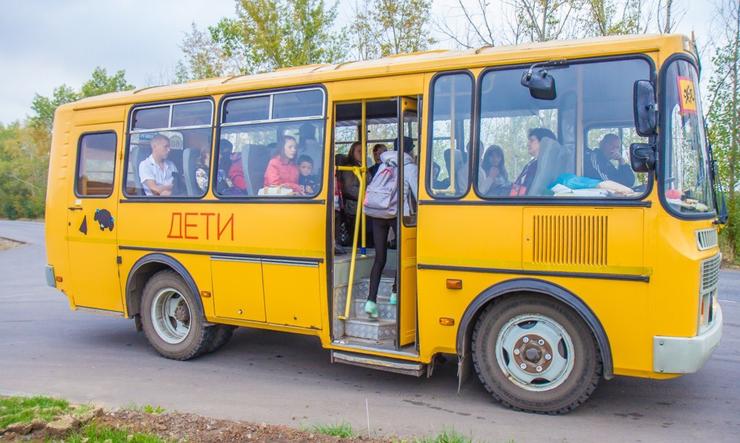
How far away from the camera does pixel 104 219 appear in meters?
8.24

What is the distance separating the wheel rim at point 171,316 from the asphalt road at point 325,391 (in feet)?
1.00

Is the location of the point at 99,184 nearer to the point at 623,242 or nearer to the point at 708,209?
the point at 623,242

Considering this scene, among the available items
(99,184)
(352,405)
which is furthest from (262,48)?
(352,405)

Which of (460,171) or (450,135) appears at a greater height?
(450,135)

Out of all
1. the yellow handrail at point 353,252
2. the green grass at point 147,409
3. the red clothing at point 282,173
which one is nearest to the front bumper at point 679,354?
the yellow handrail at point 353,252

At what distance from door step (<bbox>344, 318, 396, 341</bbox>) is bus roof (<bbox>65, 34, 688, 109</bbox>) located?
2357 millimetres

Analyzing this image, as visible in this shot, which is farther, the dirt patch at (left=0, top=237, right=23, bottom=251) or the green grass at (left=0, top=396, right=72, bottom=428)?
the dirt patch at (left=0, top=237, right=23, bottom=251)

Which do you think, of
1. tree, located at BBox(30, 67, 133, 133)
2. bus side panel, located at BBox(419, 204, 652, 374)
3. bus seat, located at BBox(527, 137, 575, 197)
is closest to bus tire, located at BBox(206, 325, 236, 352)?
bus side panel, located at BBox(419, 204, 652, 374)

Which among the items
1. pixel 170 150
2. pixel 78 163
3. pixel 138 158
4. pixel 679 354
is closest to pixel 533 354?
pixel 679 354

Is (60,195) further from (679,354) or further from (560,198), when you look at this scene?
(679,354)

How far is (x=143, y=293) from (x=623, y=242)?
18.2 feet

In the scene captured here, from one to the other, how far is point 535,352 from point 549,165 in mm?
1530

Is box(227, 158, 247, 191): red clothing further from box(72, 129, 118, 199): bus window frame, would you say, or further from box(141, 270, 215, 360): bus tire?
box(72, 129, 118, 199): bus window frame

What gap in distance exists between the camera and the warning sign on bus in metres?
5.19
